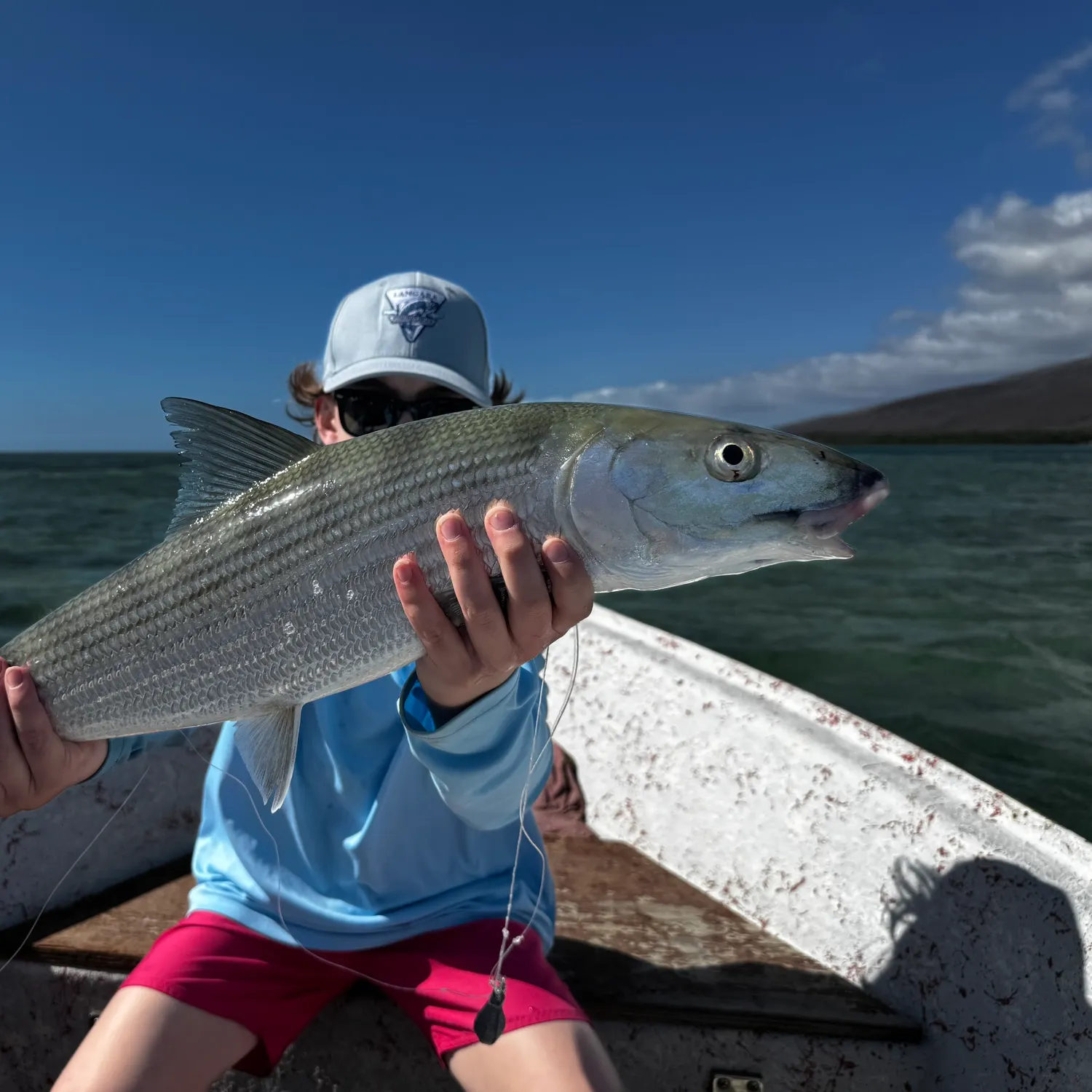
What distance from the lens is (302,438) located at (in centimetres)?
229

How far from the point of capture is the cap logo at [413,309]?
3.20 meters

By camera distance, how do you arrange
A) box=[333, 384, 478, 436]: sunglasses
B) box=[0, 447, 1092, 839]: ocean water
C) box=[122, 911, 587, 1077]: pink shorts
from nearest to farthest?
1. box=[122, 911, 587, 1077]: pink shorts
2. box=[333, 384, 478, 436]: sunglasses
3. box=[0, 447, 1092, 839]: ocean water

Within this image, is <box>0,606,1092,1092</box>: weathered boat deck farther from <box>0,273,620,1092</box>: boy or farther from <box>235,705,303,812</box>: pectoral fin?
<box>235,705,303,812</box>: pectoral fin

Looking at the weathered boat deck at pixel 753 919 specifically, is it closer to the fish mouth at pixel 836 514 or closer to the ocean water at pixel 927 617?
the fish mouth at pixel 836 514

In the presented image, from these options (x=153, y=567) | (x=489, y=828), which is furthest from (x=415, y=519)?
→ (x=489, y=828)

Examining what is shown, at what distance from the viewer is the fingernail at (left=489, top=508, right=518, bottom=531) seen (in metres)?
1.94

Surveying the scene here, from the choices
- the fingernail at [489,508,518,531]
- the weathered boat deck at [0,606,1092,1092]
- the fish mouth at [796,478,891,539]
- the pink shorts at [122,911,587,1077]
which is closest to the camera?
the fish mouth at [796,478,891,539]

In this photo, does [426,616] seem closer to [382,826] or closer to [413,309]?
[382,826]

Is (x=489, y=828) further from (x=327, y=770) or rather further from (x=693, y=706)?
(x=693, y=706)

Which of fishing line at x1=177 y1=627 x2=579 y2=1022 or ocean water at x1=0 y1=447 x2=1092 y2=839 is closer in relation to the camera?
fishing line at x1=177 y1=627 x2=579 y2=1022

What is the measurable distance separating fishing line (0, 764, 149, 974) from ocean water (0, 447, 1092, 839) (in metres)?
6.12

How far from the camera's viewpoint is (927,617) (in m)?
12.2

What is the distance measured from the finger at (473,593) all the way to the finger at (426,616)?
49 mm

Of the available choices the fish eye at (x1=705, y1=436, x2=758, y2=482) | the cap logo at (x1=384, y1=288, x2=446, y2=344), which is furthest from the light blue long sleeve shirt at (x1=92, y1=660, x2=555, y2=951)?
the cap logo at (x1=384, y1=288, x2=446, y2=344)
